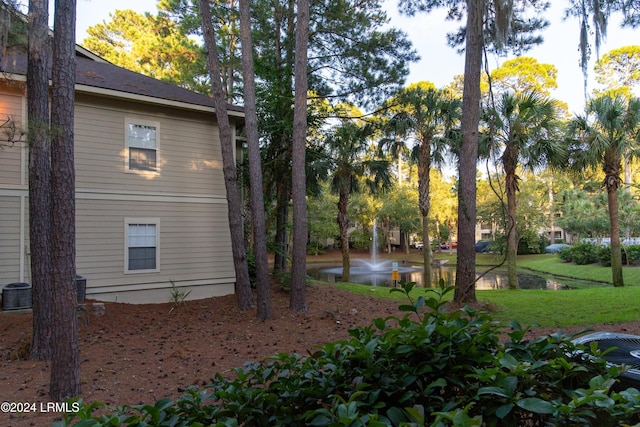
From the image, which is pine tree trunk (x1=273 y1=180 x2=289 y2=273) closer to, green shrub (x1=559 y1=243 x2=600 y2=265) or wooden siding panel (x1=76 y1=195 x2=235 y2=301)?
wooden siding panel (x1=76 y1=195 x2=235 y2=301)

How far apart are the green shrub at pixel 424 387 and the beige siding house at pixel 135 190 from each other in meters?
9.31

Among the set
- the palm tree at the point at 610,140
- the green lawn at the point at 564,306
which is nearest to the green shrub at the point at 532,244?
the palm tree at the point at 610,140

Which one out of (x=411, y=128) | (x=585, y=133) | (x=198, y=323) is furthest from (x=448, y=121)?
(x=198, y=323)

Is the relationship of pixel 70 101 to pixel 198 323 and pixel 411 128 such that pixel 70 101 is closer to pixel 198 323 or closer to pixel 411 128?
pixel 198 323

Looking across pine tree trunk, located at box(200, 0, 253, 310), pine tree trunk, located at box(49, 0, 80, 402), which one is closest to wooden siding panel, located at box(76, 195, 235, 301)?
pine tree trunk, located at box(200, 0, 253, 310)

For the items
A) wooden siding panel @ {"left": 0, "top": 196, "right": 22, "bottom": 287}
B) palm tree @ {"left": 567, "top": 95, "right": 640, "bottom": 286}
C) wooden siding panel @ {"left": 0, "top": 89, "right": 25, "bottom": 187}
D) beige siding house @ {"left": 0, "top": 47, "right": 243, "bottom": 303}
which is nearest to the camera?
wooden siding panel @ {"left": 0, "top": 196, "right": 22, "bottom": 287}

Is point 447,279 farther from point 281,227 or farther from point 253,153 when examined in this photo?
point 253,153

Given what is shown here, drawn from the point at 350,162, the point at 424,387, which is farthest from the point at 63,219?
the point at 350,162

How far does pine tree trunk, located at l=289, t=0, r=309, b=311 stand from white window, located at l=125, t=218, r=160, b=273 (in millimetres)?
3866

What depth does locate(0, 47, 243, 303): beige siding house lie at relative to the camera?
891 centimetres

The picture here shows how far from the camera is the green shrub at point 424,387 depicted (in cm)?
117

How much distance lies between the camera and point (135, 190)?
33.3 feet

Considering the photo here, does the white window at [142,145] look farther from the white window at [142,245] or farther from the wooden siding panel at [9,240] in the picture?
the wooden siding panel at [9,240]

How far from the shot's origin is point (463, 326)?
5.20 feet
